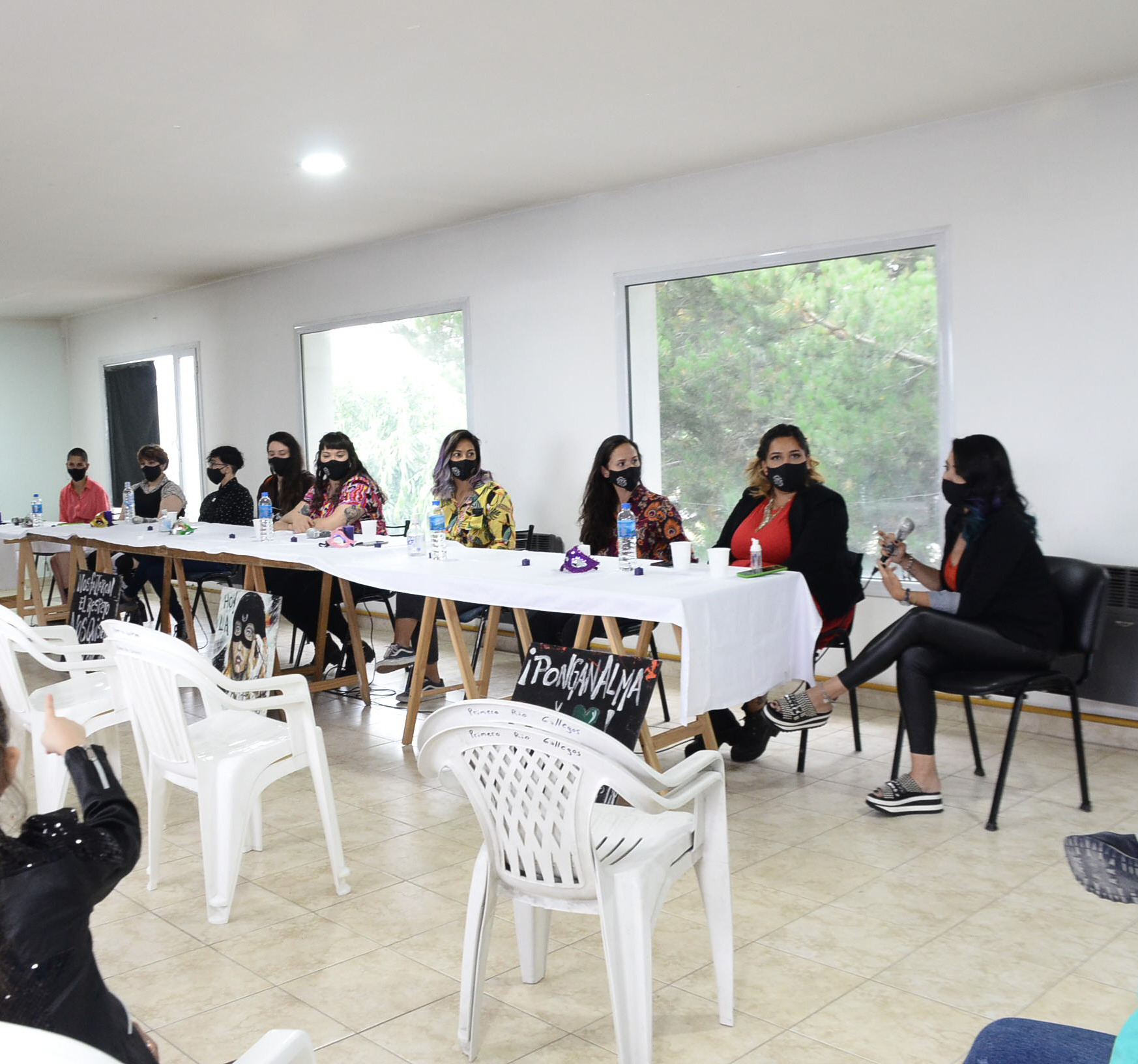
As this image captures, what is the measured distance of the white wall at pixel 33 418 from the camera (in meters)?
11.1

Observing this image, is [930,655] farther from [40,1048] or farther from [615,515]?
[40,1048]

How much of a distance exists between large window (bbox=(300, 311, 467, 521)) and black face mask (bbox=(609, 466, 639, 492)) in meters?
2.37

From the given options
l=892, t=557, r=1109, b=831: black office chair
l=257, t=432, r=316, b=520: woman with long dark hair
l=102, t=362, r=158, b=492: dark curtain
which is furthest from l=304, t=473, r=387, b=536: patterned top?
l=102, t=362, r=158, b=492: dark curtain

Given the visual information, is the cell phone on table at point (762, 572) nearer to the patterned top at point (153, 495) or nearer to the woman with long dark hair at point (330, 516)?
the woman with long dark hair at point (330, 516)

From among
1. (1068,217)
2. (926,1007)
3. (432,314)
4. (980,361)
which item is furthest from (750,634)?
(432,314)

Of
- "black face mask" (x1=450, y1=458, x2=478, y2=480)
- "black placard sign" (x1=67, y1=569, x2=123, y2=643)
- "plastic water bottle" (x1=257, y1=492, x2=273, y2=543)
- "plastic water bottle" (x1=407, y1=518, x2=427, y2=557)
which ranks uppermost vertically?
"black face mask" (x1=450, y1=458, x2=478, y2=480)

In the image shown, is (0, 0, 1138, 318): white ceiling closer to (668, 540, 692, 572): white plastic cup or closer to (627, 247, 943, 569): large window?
(627, 247, 943, 569): large window

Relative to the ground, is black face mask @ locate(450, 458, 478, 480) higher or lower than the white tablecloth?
higher

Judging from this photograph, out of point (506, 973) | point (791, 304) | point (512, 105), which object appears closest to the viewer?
point (506, 973)

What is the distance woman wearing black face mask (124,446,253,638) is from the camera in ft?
23.2

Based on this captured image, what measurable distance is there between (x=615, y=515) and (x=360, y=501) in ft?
4.89

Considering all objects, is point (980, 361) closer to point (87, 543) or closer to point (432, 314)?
point (432, 314)

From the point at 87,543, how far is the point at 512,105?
389 centimetres

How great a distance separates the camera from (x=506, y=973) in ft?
8.86
